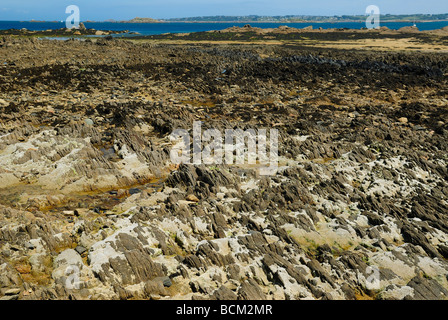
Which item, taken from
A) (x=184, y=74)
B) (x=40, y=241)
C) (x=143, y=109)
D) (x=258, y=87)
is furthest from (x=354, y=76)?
Answer: (x=40, y=241)

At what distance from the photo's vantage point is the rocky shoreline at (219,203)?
948 centimetres

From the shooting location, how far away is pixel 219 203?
12992 mm

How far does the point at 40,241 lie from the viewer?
10570 millimetres

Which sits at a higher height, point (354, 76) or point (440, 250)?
point (354, 76)

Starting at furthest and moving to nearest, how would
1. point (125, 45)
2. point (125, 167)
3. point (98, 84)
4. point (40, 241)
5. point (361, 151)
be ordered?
point (125, 45)
point (98, 84)
point (361, 151)
point (125, 167)
point (40, 241)

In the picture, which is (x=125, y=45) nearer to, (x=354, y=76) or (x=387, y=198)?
(x=354, y=76)

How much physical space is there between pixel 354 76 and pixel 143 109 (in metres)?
24.9

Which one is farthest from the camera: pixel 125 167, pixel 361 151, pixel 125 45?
pixel 125 45

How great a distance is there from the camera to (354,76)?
122 feet

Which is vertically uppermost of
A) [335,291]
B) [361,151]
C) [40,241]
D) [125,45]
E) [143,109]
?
[125,45]

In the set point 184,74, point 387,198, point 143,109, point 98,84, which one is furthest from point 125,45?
point 387,198

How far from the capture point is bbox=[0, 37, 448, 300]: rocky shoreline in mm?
9477
